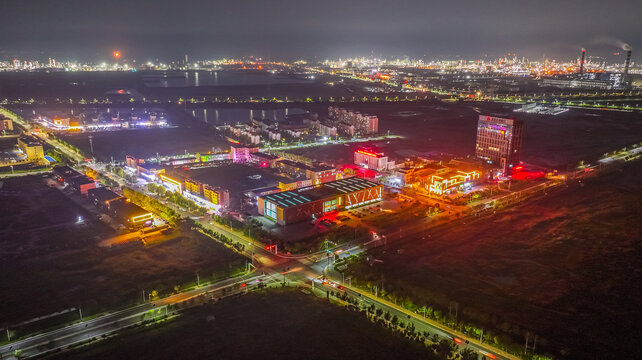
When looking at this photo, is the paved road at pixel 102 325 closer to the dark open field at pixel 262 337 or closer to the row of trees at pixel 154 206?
the dark open field at pixel 262 337

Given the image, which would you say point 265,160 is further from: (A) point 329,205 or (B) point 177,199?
(A) point 329,205

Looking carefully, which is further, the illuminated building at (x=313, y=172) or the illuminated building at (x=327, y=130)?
the illuminated building at (x=327, y=130)

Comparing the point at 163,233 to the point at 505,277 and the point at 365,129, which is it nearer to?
the point at 505,277

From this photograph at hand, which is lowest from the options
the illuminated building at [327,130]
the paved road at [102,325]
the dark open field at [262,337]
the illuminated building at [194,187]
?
the dark open field at [262,337]

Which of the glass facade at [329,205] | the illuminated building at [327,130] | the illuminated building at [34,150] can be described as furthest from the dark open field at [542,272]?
the illuminated building at [34,150]

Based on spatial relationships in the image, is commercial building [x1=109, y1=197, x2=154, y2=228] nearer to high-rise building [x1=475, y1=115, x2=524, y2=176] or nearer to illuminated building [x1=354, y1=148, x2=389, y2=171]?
illuminated building [x1=354, y1=148, x2=389, y2=171]

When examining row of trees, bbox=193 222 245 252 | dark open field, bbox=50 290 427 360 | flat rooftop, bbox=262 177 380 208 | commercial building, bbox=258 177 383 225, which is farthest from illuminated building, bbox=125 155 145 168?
dark open field, bbox=50 290 427 360
